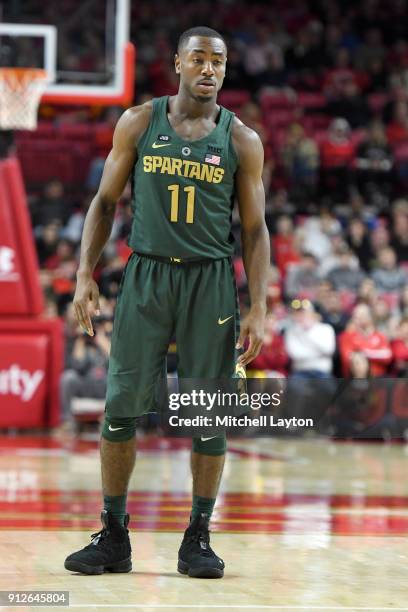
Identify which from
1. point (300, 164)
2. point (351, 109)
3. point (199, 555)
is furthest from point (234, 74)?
point (199, 555)

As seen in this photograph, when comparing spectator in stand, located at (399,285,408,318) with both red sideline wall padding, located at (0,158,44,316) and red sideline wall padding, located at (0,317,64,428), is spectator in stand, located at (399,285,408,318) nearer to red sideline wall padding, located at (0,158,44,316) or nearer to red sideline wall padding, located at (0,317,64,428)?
red sideline wall padding, located at (0,317,64,428)

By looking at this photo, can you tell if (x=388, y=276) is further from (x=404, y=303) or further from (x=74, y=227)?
(x=74, y=227)

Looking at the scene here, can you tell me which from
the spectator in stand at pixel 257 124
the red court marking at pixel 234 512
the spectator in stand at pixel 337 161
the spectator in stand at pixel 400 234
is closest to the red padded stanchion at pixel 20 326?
the red court marking at pixel 234 512

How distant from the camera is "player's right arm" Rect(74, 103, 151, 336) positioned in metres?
5.46

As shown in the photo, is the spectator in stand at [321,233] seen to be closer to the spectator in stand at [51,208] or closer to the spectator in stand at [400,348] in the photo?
the spectator in stand at [400,348]

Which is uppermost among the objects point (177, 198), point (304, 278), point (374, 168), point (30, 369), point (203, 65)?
point (203, 65)

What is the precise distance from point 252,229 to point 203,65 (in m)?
Answer: 0.75

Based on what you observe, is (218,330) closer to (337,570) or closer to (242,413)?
(242,413)

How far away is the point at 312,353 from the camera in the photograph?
13.8 metres

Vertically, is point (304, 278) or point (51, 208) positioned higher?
point (51, 208)

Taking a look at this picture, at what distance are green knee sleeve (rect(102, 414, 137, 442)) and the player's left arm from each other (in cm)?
56

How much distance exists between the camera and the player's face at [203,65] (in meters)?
5.36

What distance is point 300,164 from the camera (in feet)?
61.7

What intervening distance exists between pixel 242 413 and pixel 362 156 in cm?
1429
